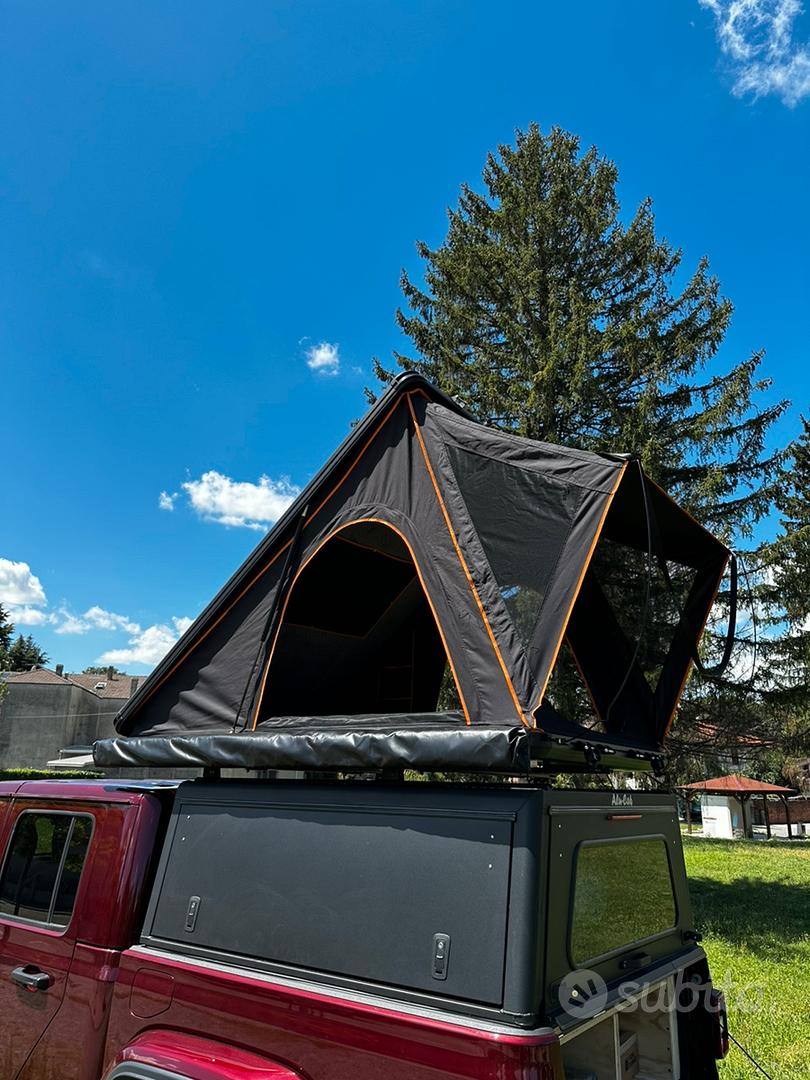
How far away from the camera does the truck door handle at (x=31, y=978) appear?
120 inches

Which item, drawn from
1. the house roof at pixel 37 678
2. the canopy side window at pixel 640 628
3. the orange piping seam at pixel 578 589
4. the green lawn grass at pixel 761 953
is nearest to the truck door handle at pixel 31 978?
the orange piping seam at pixel 578 589

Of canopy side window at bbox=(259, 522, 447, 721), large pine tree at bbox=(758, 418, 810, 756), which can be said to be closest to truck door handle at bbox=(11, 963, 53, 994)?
→ canopy side window at bbox=(259, 522, 447, 721)

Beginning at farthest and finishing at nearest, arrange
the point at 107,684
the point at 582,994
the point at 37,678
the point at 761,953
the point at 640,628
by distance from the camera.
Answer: the point at 107,684 → the point at 37,678 → the point at 761,953 → the point at 640,628 → the point at 582,994

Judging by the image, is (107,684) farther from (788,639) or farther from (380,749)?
(380,749)

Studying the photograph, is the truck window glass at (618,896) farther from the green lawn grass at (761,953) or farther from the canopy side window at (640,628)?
the green lawn grass at (761,953)

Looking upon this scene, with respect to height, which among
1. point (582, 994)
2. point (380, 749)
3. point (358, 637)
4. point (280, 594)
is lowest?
point (582, 994)

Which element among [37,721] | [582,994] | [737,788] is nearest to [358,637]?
[582,994]

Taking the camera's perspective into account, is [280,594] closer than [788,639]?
Yes

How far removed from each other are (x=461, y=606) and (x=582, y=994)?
1.51 metres

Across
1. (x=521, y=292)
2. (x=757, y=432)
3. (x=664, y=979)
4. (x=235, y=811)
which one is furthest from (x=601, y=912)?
(x=521, y=292)

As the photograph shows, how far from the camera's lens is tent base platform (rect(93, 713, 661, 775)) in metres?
2.71

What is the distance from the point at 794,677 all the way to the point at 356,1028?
11502 millimetres

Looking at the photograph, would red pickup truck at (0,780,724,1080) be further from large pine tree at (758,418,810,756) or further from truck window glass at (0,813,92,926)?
large pine tree at (758,418,810,756)

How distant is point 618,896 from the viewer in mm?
2865
